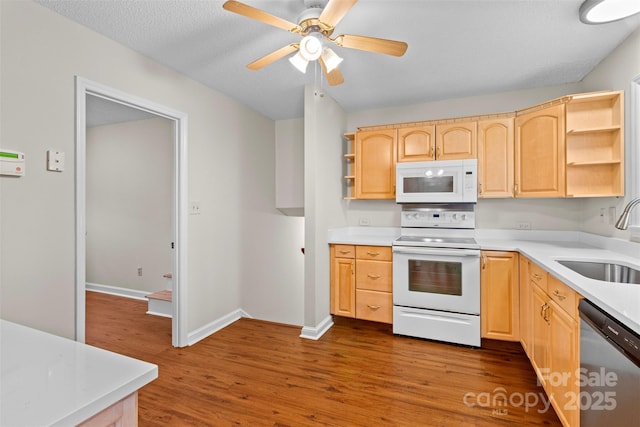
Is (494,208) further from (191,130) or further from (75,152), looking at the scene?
(75,152)

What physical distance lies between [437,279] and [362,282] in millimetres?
707

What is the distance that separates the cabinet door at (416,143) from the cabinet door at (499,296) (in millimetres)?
1123

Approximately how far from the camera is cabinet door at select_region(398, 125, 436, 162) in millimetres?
3137

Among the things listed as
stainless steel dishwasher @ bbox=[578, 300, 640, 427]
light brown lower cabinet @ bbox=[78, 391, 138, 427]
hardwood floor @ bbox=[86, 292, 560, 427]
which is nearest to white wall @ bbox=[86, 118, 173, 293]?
hardwood floor @ bbox=[86, 292, 560, 427]

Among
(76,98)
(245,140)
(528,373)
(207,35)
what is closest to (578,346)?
(528,373)

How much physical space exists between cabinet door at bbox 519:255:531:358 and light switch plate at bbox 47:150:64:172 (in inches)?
126

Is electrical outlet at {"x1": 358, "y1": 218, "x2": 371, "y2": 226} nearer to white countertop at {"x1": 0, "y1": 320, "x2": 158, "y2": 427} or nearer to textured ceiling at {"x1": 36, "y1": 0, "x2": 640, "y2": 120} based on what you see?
textured ceiling at {"x1": 36, "y1": 0, "x2": 640, "y2": 120}

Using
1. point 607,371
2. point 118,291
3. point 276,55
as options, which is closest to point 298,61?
point 276,55

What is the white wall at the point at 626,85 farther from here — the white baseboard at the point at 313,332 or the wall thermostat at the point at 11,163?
the wall thermostat at the point at 11,163

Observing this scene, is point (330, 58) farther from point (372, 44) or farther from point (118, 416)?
point (118, 416)

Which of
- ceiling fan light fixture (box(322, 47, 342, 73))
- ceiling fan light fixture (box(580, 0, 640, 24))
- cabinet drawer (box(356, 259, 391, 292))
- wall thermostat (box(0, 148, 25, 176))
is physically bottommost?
cabinet drawer (box(356, 259, 391, 292))

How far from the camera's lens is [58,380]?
0.68 m

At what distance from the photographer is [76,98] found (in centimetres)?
191

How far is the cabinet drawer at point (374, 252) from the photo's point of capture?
118 inches
